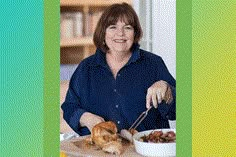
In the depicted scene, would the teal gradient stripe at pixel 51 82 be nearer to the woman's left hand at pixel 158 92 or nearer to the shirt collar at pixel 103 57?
the woman's left hand at pixel 158 92

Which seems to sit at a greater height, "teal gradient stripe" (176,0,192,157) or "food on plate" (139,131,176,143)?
"teal gradient stripe" (176,0,192,157)

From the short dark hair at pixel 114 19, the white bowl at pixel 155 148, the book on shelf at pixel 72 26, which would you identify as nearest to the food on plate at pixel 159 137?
the white bowl at pixel 155 148

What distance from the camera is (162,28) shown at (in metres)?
2.14

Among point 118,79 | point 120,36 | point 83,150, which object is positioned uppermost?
point 120,36

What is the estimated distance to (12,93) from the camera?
70 centimetres

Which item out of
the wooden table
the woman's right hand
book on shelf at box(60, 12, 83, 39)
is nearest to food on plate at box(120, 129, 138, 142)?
the wooden table

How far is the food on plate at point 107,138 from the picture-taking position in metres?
1.08

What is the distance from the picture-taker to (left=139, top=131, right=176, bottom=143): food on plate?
109 cm

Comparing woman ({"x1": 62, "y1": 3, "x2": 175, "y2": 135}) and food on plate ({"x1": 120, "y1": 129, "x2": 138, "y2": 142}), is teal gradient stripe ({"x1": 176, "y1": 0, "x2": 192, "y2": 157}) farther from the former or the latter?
woman ({"x1": 62, "y1": 3, "x2": 175, "y2": 135})

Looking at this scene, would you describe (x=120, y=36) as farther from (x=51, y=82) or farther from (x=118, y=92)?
(x=51, y=82)

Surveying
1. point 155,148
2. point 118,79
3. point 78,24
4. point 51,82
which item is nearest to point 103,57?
point 118,79

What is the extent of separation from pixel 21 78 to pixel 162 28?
149 centimetres

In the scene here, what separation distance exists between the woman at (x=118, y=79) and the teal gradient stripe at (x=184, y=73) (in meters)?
0.71

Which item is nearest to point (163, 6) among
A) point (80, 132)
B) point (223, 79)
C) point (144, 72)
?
point (144, 72)
